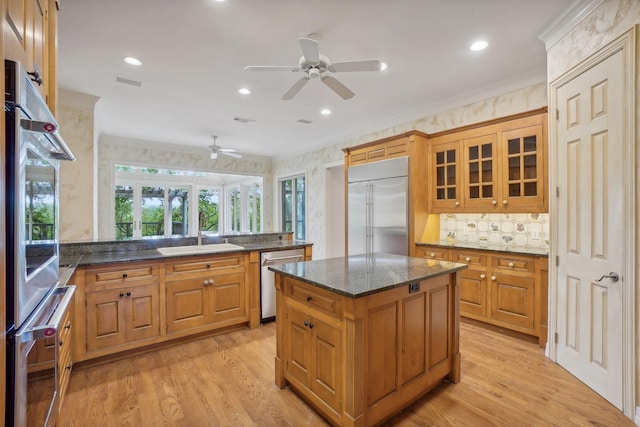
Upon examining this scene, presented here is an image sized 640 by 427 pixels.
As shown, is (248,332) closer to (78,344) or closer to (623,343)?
(78,344)

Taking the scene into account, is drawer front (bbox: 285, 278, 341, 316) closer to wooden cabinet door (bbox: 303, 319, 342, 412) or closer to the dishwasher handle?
wooden cabinet door (bbox: 303, 319, 342, 412)

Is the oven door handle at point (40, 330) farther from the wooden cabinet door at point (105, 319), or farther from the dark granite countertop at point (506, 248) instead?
the dark granite countertop at point (506, 248)

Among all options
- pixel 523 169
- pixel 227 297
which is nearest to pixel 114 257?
pixel 227 297

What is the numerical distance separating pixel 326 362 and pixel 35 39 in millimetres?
2113

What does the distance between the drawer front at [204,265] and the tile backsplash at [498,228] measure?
2778 mm

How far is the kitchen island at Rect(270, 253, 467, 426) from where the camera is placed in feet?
5.45

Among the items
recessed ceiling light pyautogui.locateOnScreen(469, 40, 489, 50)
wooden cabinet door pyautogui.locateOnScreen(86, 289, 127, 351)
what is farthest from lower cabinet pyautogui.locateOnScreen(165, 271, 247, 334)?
recessed ceiling light pyautogui.locateOnScreen(469, 40, 489, 50)

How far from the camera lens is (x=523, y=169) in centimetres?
321

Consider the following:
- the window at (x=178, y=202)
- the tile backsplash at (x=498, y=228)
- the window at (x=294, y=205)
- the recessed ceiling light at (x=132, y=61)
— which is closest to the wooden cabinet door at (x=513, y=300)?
the tile backsplash at (x=498, y=228)

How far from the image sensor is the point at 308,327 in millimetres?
1925

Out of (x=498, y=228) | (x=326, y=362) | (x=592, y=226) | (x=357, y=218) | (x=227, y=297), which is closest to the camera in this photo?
(x=326, y=362)

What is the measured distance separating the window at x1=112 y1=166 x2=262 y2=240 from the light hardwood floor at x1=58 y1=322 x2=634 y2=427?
426 cm

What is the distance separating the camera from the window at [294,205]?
7.00 meters

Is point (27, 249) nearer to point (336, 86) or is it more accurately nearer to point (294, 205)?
point (336, 86)
